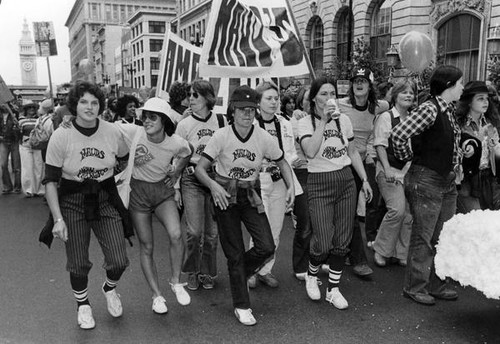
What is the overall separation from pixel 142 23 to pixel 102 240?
98.0 m

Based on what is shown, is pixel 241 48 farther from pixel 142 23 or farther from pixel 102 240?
pixel 142 23

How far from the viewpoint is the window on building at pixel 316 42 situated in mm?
35828

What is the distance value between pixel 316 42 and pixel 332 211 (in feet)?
110

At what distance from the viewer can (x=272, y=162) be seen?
191 inches

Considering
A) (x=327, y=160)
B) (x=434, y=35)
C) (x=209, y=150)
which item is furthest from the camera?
(x=434, y=35)

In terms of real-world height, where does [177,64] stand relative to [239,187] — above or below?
above

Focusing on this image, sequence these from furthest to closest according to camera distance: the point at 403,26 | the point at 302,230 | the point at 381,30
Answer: the point at 381,30, the point at 403,26, the point at 302,230

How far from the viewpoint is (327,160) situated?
462 centimetres

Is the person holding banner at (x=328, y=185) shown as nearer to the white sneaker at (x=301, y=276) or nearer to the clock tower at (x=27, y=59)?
the white sneaker at (x=301, y=276)

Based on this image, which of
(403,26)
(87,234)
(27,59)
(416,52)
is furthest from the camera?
(27,59)

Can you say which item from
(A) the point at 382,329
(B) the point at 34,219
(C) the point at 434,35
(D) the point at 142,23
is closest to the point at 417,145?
(A) the point at 382,329

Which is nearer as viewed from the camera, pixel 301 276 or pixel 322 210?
pixel 322 210

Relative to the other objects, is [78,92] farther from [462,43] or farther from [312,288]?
[462,43]

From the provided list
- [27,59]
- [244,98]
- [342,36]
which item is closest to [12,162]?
[244,98]
